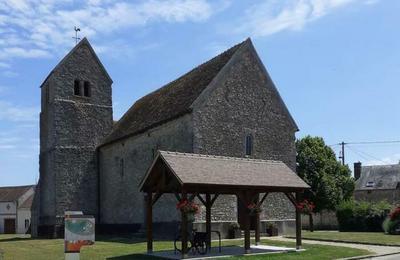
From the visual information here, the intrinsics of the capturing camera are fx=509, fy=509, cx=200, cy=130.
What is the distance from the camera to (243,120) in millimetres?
29688

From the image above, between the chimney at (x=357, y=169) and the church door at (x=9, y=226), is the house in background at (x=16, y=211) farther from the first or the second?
the chimney at (x=357, y=169)

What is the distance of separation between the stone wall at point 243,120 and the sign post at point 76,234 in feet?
43.4

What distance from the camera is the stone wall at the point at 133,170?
93.5 feet

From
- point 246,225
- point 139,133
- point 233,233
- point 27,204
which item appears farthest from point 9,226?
point 246,225

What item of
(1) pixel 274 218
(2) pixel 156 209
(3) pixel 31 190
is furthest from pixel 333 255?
(3) pixel 31 190

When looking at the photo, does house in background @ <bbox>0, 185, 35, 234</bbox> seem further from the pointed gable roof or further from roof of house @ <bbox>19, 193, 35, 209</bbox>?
the pointed gable roof

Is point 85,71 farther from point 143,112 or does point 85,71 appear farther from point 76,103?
point 143,112

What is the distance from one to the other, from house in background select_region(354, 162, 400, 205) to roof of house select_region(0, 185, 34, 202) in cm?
4485

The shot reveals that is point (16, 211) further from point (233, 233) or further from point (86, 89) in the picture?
point (233, 233)

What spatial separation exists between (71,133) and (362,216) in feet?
71.5

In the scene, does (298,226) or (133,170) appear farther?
(133,170)

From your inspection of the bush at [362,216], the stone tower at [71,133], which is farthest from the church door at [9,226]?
the bush at [362,216]

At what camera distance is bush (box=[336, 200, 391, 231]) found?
3338 cm

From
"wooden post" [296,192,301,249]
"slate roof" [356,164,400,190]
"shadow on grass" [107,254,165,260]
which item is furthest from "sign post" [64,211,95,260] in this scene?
"slate roof" [356,164,400,190]
